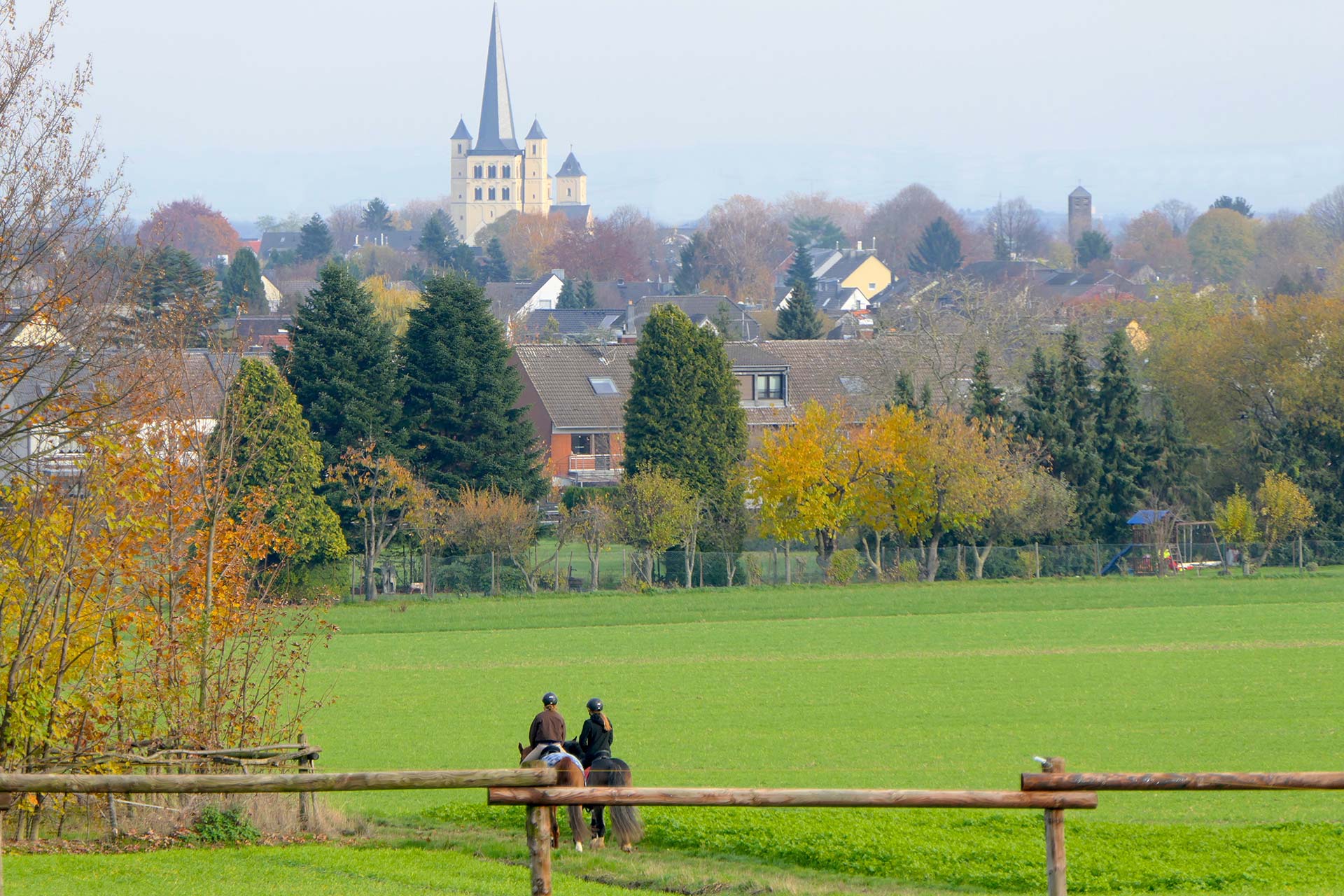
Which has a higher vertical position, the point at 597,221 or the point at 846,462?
the point at 597,221

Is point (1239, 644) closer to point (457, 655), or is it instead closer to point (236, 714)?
point (457, 655)

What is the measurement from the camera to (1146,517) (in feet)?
185

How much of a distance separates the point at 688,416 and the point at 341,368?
41.9 ft

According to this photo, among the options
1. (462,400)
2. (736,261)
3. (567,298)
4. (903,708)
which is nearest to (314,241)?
(567,298)

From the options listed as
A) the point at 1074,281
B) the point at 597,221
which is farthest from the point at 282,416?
the point at 597,221

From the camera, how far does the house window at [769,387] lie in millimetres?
76938

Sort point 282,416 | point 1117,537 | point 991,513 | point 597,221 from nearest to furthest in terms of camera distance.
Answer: point 282,416
point 991,513
point 1117,537
point 597,221

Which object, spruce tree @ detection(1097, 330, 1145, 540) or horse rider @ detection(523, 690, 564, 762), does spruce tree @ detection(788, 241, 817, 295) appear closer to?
spruce tree @ detection(1097, 330, 1145, 540)

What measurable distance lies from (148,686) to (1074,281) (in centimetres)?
15745

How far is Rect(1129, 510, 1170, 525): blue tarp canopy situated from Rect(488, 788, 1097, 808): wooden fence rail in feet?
155

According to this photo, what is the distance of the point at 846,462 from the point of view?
2126 inches

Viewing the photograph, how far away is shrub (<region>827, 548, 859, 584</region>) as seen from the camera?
52.6 metres

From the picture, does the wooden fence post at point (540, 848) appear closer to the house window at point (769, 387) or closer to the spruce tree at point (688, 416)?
the spruce tree at point (688, 416)

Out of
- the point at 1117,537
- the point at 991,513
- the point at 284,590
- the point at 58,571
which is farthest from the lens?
the point at 1117,537
